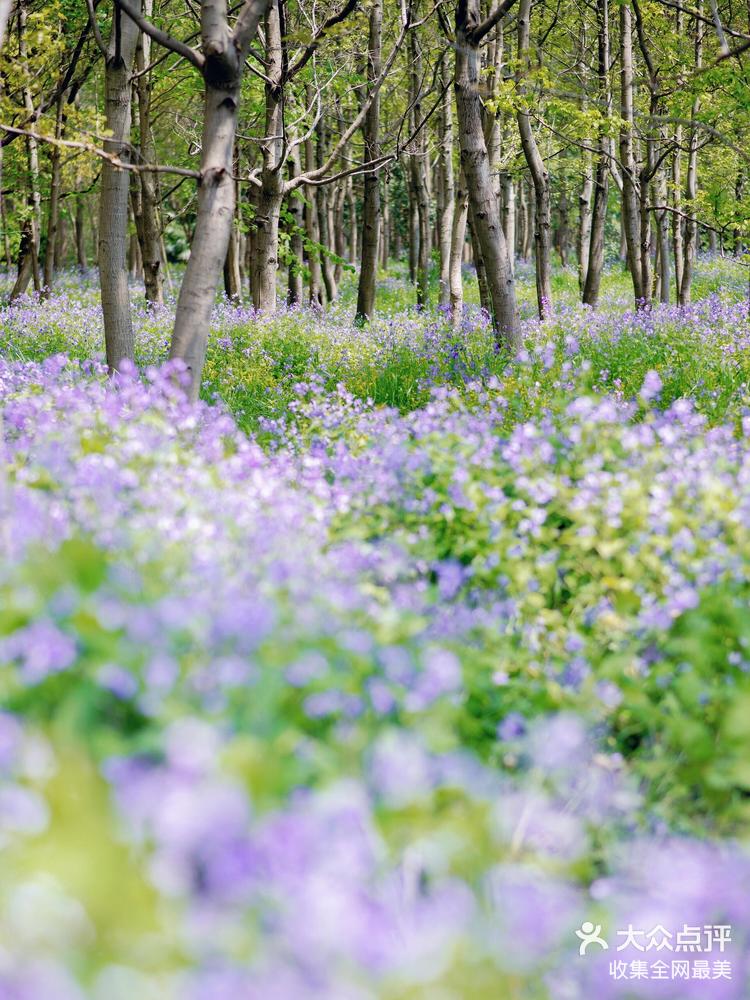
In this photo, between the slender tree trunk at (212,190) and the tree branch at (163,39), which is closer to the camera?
the tree branch at (163,39)

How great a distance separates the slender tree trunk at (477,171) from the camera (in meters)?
7.72

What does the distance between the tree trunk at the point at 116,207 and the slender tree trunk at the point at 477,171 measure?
2800mm

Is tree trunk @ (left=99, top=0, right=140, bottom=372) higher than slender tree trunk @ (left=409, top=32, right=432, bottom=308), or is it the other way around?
slender tree trunk @ (left=409, top=32, right=432, bottom=308)

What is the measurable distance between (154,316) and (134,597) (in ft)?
36.7

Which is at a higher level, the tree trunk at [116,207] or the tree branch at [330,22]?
the tree branch at [330,22]

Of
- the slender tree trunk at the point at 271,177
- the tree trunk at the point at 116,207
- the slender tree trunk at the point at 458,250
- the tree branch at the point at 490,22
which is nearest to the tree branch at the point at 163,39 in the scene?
the tree trunk at the point at 116,207

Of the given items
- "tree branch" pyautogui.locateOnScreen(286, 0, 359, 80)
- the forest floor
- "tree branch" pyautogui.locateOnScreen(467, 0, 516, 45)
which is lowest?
the forest floor

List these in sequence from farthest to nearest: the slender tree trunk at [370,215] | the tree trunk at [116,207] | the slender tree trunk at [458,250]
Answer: the slender tree trunk at [370,215] < the slender tree trunk at [458,250] < the tree trunk at [116,207]

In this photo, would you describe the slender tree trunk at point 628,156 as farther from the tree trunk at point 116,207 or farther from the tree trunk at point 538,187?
the tree trunk at point 116,207

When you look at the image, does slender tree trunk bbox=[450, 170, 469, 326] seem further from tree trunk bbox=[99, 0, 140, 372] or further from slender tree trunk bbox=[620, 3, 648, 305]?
tree trunk bbox=[99, 0, 140, 372]

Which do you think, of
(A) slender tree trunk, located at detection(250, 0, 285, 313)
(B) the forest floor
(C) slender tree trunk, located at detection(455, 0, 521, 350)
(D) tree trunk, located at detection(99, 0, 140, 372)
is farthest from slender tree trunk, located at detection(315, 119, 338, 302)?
(B) the forest floor

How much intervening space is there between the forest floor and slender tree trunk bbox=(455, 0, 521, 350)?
3384 mm

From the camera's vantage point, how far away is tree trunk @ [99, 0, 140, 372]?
23.3ft

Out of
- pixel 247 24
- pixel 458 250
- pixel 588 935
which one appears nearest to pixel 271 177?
pixel 458 250
